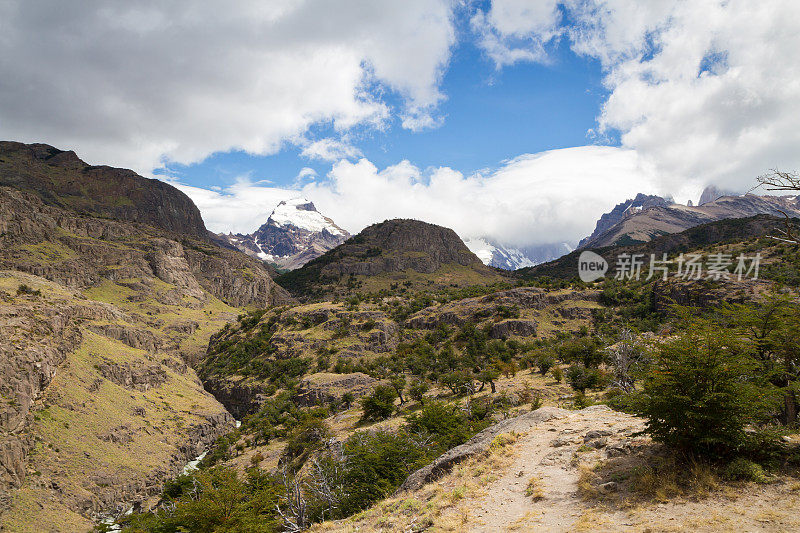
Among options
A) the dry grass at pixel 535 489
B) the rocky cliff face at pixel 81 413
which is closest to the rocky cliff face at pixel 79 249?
the rocky cliff face at pixel 81 413

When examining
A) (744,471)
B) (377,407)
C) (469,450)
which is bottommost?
(377,407)

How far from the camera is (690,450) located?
12945 mm

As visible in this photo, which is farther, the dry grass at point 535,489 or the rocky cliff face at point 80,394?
the rocky cliff face at point 80,394

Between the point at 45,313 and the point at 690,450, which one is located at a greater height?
the point at 690,450

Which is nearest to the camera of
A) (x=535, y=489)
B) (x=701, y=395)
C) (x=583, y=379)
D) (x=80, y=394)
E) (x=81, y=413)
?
(x=701, y=395)

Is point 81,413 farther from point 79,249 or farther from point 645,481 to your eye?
point 79,249

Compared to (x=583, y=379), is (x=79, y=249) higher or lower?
higher

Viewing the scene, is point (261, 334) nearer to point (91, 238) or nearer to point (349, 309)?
point (349, 309)

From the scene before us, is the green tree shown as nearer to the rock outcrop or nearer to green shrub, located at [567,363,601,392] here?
the rock outcrop

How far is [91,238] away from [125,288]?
3487 centimetres

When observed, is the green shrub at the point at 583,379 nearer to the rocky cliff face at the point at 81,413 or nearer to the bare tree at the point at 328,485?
the bare tree at the point at 328,485

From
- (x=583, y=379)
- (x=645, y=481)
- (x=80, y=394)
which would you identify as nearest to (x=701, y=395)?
(x=645, y=481)

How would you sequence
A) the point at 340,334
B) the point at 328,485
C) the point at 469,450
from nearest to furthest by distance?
the point at 469,450 → the point at 328,485 → the point at 340,334

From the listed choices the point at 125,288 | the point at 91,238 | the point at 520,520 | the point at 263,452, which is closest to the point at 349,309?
the point at 263,452
